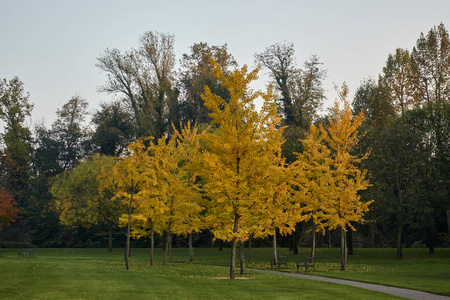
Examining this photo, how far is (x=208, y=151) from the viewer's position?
111ft

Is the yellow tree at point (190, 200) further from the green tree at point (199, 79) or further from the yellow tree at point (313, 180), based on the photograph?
the green tree at point (199, 79)

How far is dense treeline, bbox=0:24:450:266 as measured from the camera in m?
28.9

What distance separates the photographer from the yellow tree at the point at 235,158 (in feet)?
69.4

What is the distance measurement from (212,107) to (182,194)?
948 cm

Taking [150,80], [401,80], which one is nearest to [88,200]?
[150,80]

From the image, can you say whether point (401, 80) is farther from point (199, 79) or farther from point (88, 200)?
point (88, 200)

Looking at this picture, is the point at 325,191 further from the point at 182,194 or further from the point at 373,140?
the point at 373,140


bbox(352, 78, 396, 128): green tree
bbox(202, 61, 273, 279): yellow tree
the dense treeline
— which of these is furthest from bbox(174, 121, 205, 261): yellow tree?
bbox(352, 78, 396, 128): green tree

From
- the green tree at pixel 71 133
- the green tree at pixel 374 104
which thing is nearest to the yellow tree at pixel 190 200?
the green tree at pixel 374 104

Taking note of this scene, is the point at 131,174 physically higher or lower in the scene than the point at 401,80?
lower

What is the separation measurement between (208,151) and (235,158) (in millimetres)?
12153

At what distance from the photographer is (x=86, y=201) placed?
51.4 m

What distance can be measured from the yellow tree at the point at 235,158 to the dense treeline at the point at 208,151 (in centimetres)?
13

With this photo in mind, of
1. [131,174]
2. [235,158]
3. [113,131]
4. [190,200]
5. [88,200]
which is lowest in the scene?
[190,200]
